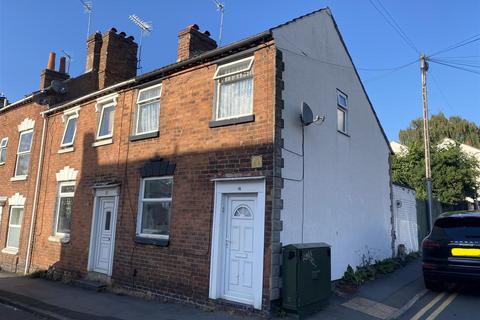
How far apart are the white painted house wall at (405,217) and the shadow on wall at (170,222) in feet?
25.1

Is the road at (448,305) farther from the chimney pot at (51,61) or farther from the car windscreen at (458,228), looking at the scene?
the chimney pot at (51,61)

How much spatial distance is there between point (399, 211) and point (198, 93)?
342 inches

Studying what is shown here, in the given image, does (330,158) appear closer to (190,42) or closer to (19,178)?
(190,42)

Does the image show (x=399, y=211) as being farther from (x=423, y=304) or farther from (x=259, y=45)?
(x=259, y=45)

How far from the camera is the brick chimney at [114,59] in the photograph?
14883 mm

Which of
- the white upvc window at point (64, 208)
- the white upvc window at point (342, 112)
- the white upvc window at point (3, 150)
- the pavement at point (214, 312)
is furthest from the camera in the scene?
the white upvc window at point (3, 150)

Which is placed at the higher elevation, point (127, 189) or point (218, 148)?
point (218, 148)

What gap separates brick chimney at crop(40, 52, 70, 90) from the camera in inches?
625

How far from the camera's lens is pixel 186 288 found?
334 inches

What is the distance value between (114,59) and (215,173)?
8.80 metres

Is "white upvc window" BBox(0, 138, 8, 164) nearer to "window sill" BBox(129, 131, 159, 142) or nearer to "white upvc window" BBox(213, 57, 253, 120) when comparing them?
"window sill" BBox(129, 131, 159, 142)

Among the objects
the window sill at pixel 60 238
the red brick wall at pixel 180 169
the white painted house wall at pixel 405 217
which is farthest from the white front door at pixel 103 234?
the white painted house wall at pixel 405 217

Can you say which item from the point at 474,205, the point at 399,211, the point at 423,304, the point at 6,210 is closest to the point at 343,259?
the point at 423,304

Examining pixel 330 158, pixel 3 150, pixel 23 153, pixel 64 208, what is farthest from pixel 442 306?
pixel 3 150
